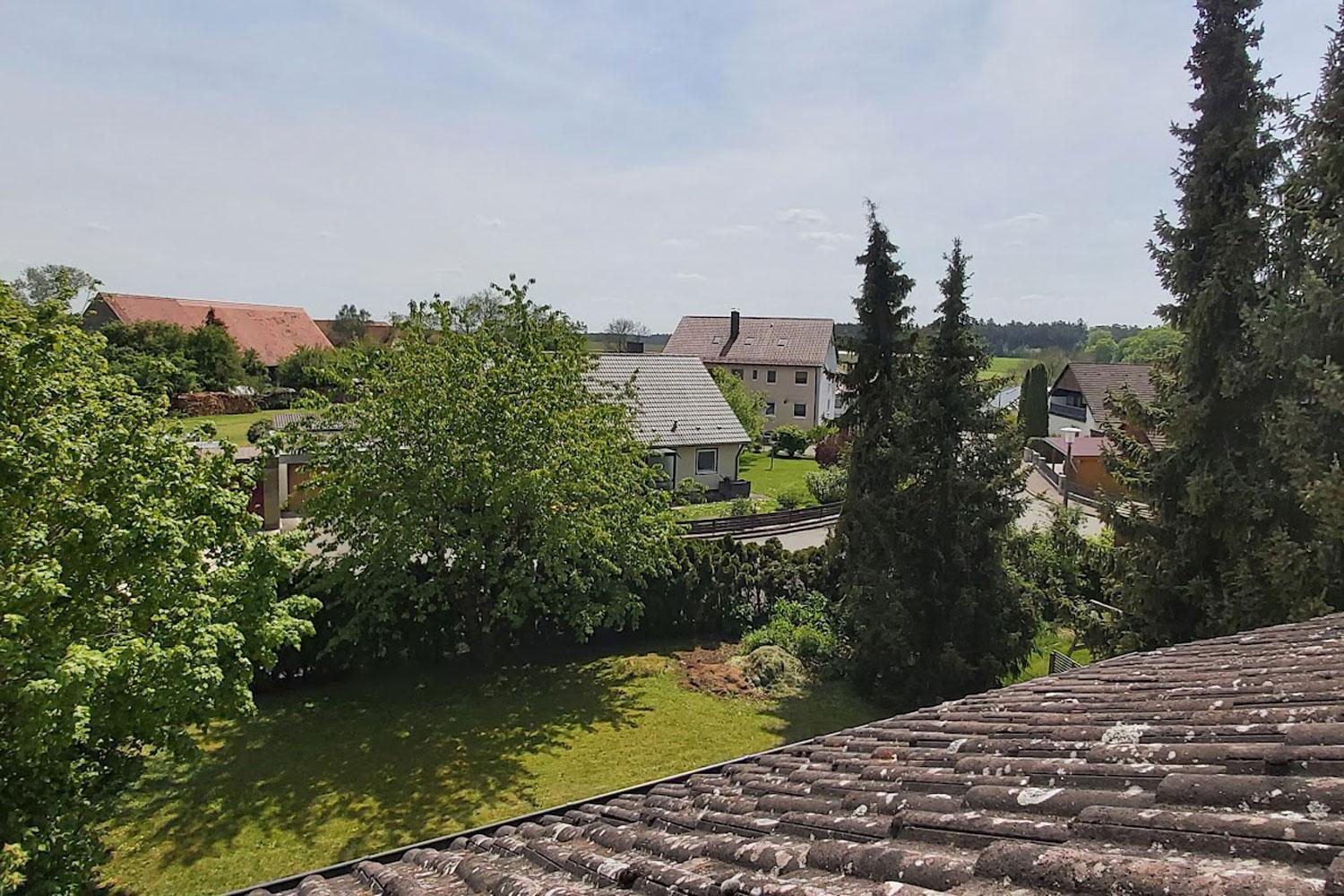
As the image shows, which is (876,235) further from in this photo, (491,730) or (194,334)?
(194,334)

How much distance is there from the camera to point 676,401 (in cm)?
3450

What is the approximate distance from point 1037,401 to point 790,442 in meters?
22.1

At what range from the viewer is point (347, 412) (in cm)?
1509

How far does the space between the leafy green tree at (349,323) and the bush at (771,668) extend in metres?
70.9

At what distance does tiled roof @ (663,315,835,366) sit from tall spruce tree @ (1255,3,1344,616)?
41.0 metres

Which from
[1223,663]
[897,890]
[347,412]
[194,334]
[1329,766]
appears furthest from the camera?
[194,334]

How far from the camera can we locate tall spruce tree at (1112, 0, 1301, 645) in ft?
37.4

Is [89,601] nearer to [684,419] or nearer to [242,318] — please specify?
[684,419]

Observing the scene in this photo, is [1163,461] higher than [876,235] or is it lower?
lower

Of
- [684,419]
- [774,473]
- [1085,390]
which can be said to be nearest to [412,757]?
[684,419]

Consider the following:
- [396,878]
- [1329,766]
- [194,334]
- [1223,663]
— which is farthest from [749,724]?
[194,334]

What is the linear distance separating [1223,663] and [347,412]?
14.3 meters

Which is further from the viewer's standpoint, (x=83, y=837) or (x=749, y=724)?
(x=749, y=724)

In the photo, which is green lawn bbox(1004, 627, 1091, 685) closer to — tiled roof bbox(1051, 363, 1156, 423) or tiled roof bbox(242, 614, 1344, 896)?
tiled roof bbox(242, 614, 1344, 896)
